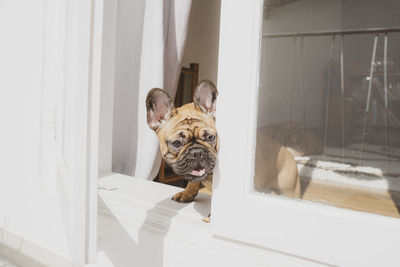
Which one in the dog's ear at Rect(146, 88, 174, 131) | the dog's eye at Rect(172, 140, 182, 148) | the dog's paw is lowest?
the dog's paw

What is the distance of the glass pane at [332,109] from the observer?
92 centimetres

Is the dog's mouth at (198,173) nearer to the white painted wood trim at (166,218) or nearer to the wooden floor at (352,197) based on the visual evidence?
the white painted wood trim at (166,218)

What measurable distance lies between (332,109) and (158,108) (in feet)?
2.91

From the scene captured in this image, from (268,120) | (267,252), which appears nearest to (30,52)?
(268,120)

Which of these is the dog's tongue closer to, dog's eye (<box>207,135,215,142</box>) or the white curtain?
dog's eye (<box>207,135,215,142</box>)

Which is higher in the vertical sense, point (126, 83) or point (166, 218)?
point (126, 83)

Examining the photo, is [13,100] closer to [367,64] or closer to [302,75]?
[302,75]

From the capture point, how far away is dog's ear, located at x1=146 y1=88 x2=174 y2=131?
0.96 m

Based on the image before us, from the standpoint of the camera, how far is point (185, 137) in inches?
36.4

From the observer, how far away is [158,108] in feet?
3.21

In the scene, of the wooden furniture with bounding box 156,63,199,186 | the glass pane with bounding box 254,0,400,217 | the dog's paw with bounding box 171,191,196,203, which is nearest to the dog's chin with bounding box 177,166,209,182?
the glass pane with bounding box 254,0,400,217

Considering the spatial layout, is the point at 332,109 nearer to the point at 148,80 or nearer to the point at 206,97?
the point at 206,97

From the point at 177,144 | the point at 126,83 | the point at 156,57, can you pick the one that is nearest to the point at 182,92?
the point at 126,83

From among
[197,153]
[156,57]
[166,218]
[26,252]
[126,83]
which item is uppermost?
[156,57]
